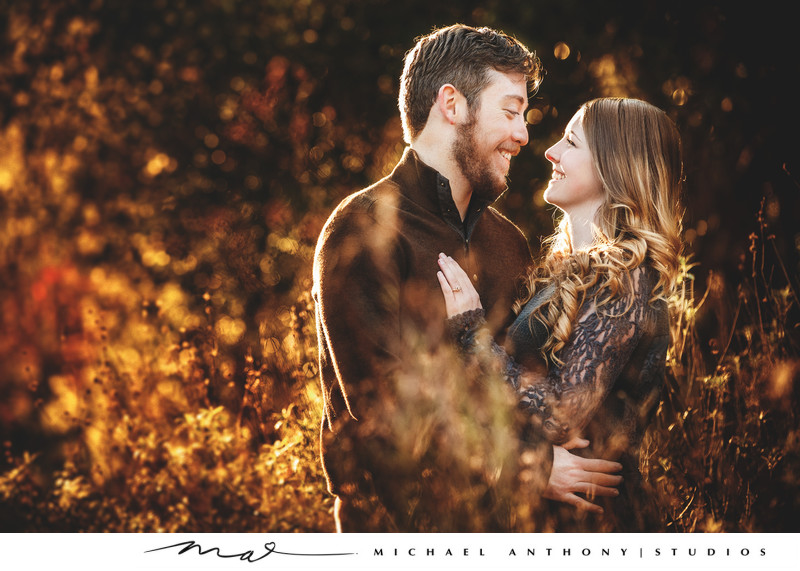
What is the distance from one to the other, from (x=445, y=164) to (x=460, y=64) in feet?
1.20

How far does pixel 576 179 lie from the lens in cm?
284

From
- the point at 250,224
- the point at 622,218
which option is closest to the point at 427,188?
the point at 622,218

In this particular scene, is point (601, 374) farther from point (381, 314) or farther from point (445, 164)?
point (445, 164)

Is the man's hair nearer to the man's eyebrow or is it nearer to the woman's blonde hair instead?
the man's eyebrow

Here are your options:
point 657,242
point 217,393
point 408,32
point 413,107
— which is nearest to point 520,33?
point 408,32

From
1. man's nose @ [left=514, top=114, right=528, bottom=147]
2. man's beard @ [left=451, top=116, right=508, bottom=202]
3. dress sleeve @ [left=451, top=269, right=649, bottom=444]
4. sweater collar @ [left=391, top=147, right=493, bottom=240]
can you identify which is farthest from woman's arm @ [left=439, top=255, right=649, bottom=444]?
man's nose @ [left=514, top=114, right=528, bottom=147]

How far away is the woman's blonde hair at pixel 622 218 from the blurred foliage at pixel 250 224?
899 millimetres

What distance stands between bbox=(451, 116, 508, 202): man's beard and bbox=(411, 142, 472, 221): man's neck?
2cm

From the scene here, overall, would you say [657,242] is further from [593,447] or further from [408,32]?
[408,32]

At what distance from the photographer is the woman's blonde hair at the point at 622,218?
2.52m

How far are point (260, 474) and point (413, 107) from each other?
1.79m

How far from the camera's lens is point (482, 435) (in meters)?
2.39
